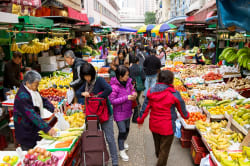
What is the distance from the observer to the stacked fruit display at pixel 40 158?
2.84 metres

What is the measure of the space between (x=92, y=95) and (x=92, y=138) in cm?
81

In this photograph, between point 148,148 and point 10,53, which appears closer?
point 148,148

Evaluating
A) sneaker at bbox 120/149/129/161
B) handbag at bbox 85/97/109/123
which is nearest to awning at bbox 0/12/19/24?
handbag at bbox 85/97/109/123

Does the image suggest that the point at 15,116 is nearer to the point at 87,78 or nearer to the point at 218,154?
the point at 87,78

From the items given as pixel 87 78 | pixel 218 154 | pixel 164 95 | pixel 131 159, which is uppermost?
pixel 87 78

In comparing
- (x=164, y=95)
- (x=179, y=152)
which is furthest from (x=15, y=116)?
(x=179, y=152)

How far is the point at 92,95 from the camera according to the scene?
4.05 m

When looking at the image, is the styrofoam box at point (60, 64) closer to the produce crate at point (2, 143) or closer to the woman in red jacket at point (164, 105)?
Result: the produce crate at point (2, 143)

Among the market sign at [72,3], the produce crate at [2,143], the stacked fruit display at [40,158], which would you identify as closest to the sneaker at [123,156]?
the stacked fruit display at [40,158]

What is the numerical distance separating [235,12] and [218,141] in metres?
2.31

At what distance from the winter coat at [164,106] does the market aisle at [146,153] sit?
1282 millimetres

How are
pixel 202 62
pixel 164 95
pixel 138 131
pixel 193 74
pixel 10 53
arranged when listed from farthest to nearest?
pixel 202 62
pixel 193 74
pixel 10 53
pixel 138 131
pixel 164 95

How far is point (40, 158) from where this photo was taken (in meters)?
2.92

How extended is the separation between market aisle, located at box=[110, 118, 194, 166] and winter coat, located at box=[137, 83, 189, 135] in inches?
50.5
